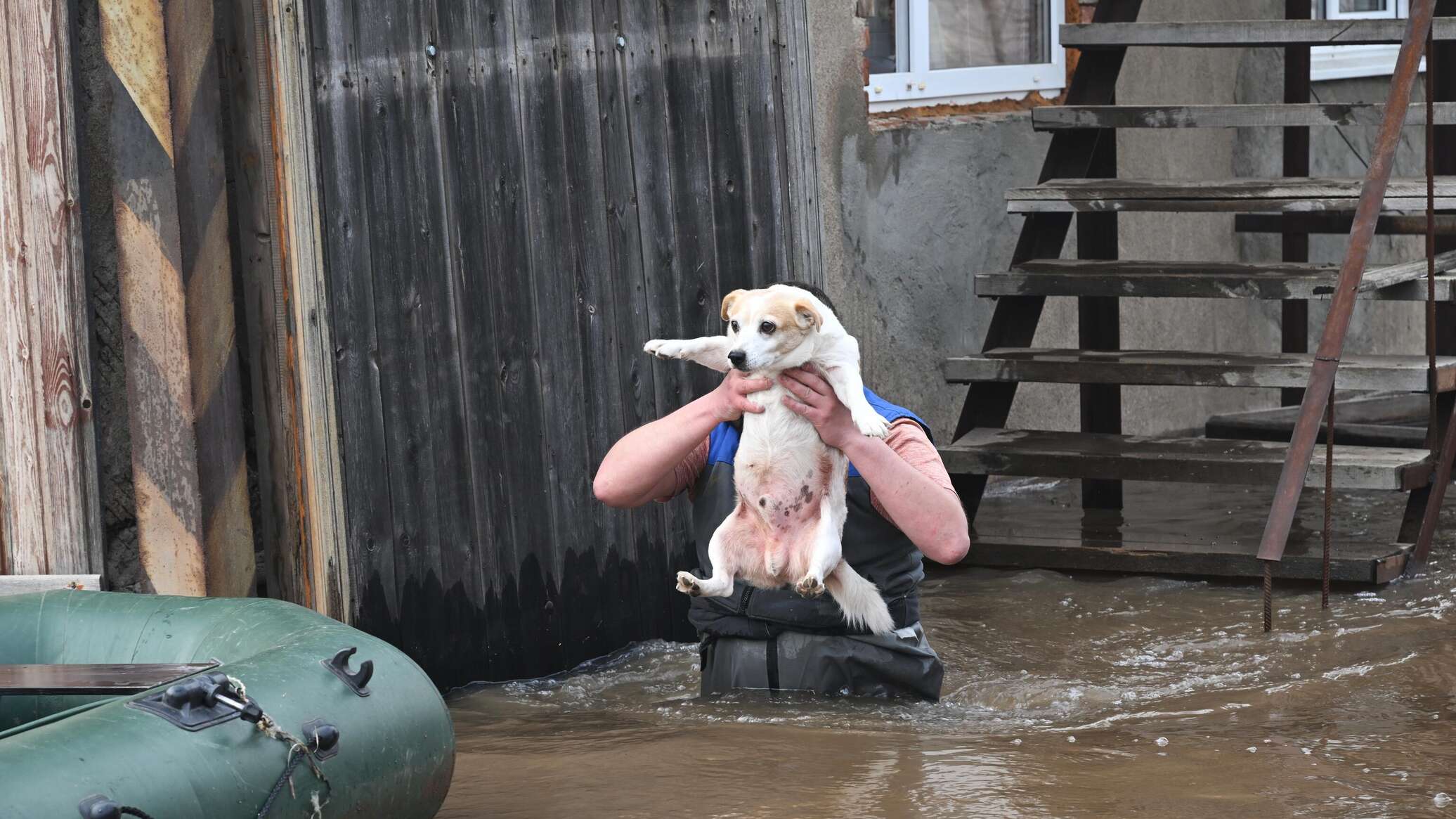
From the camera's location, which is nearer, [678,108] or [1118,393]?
[678,108]

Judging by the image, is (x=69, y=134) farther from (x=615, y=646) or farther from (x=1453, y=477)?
(x=1453, y=477)

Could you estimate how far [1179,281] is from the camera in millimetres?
6375

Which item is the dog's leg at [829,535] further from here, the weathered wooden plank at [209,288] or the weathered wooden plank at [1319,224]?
the weathered wooden plank at [1319,224]

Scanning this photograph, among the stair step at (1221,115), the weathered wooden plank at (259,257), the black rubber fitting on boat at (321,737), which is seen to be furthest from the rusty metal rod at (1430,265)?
the black rubber fitting on boat at (321,737)

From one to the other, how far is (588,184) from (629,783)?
2.20 meters

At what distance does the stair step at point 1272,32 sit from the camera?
21.7ft

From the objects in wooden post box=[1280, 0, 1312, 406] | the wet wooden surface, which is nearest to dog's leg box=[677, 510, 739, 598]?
the wet wooden surface

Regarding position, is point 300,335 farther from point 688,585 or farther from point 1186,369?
point 1186,369

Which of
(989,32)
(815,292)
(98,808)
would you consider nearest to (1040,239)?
(989,32)

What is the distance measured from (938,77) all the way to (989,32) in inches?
19.0

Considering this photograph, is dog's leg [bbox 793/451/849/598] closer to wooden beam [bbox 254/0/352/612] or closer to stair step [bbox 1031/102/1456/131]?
wooden beam [bbox 254/0/352/612]

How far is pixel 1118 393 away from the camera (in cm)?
743

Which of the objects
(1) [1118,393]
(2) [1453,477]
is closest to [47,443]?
(1) [1118,393]

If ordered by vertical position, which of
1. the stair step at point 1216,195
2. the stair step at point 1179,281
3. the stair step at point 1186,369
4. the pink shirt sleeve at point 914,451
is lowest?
the stair step at point 1186,369
